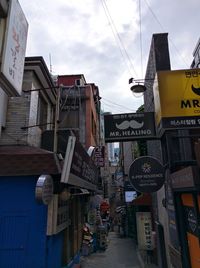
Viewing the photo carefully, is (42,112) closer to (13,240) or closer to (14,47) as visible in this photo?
(13,240)

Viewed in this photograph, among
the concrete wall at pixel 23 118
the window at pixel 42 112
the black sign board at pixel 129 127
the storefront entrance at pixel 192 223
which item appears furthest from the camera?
the window at pixel 42 112

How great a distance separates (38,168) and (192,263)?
15.1 feet

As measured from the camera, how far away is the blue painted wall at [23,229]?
22.6ft

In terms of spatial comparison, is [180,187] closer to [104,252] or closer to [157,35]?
[157,35]

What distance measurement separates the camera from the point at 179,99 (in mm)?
6656

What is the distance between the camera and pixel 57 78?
764 inches

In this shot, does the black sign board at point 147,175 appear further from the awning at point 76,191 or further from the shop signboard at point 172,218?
the awning at point 76,191

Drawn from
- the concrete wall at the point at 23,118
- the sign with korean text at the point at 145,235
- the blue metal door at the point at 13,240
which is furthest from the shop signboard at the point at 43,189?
the sign with korean text at the point at 145,235

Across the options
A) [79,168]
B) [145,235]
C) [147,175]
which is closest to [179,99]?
[147,175]

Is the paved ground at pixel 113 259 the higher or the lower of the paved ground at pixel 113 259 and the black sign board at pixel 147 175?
the lower

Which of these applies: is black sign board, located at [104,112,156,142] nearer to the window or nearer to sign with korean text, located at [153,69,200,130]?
sign with korean text, located at [153,69,200,130]

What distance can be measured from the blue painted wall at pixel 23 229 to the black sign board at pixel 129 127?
8.93 feet

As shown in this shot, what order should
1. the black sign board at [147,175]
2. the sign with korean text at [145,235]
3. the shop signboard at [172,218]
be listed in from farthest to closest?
the sign with korean text at [145,235], the black sign board at [147,175], the shop signboard at [172,218]

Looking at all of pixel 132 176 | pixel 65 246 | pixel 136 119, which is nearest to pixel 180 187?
pixel 132 176
